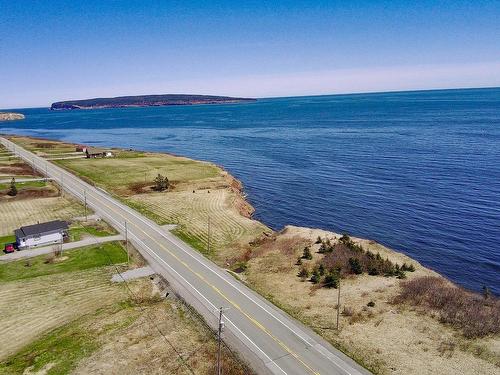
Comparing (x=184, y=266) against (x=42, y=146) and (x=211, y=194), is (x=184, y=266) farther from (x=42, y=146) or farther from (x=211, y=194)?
(x=42, y=146)

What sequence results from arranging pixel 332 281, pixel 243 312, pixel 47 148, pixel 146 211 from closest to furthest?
pixel 243 312 < pixel 332 281 < pixel 146 211 < pixel 47 148

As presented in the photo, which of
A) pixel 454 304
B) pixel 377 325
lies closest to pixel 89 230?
pixel 377 325

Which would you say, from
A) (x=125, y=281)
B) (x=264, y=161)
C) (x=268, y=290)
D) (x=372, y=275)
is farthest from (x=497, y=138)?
(x=125, y=281)

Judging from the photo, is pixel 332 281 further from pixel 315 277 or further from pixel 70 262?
pixel 70 262

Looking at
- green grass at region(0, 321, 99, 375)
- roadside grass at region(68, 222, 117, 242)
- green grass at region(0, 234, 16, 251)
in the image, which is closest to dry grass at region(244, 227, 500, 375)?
green grass at region(0, 321, 99, 375)

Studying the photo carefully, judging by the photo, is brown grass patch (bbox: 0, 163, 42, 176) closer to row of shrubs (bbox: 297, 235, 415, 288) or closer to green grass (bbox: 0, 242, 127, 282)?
green grass (bbox: 0, 242, 127, 282)

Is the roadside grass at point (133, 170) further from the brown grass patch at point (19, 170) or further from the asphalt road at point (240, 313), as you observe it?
the asphalt road at point (240, 313)
